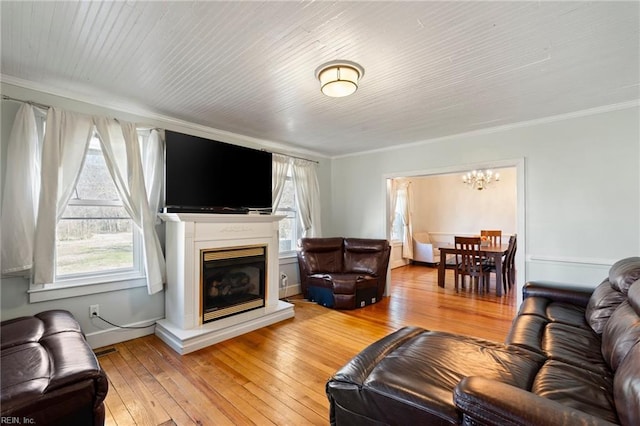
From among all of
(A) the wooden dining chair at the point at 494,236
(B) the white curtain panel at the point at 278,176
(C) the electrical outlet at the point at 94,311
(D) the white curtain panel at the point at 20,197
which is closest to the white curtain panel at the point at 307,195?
(B) the white curtain panel at the point at 278,176

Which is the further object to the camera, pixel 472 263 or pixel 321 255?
pixel 472 263

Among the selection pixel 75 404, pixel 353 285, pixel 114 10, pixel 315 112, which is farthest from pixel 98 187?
pixel 353 285

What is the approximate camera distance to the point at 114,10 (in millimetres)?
1627

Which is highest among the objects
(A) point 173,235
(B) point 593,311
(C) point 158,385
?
(A) point 173,235

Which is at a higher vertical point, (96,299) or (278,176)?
(278,176)

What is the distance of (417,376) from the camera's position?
1408 mm

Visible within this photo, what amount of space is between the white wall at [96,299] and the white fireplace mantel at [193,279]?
228 mm

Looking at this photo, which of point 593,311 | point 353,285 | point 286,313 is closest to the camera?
point 593,311

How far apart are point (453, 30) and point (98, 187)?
3373 mm

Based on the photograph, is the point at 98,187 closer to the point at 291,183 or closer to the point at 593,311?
the point at 291,183

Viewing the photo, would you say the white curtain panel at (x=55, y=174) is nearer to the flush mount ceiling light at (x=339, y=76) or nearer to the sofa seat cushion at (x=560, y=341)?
the flush mount ceiling light at (x=339, y=76)

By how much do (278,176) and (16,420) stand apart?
359cm

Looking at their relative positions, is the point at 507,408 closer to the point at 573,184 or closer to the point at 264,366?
the point at 264,366

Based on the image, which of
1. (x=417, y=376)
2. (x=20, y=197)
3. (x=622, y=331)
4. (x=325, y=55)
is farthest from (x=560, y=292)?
(x=20, y=197)
